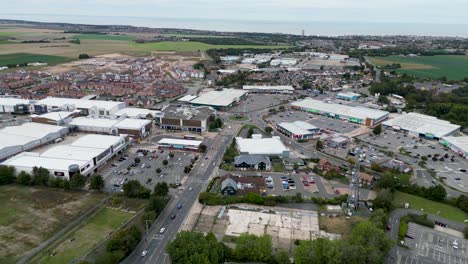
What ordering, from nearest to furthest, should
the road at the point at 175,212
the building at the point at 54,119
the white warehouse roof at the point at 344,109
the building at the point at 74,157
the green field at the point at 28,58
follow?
the road at the point at 175,212 → the building at the point at 74,157 → the building at the point at 54,119 → the white warehouse roof at the point at 344,109 → the green field at the point at 28,58

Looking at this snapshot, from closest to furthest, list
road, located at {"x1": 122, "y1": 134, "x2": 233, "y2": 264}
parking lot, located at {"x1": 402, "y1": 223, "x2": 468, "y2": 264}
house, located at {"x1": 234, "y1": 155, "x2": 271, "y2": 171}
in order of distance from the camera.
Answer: road, located at {"x1": 122, "y1": 134, "x2": 233, "y2": 264}
parking lot, located at {"x1": 402, "y1": 223, "x2": 468, "y2": 264}
house, located at {"x1": 234, "y1": 155, "x2": 271, "y2": 171}

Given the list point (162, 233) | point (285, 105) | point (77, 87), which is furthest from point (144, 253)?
point (77, 87)

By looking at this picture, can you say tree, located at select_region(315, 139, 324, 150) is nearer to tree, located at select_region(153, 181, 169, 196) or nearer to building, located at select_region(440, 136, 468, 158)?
building, located at select_region(440, 136, 468, 158)

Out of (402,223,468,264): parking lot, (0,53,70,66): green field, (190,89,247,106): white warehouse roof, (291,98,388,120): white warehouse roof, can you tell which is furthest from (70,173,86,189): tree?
(0,53,70,66): green field

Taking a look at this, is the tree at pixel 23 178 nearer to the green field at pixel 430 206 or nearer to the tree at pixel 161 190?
the tree at pixel 161 190

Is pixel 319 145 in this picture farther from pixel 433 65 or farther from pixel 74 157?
pixel 433 65

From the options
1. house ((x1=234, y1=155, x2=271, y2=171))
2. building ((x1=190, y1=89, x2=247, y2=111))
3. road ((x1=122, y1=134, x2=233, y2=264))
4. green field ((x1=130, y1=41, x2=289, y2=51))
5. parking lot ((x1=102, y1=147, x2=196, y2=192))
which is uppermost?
green field ((x1=130, y1=41, x2=289, y2=51))

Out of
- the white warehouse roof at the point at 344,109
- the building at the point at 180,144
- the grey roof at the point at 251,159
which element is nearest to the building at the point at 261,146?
the grey roof at the point at 251,159
